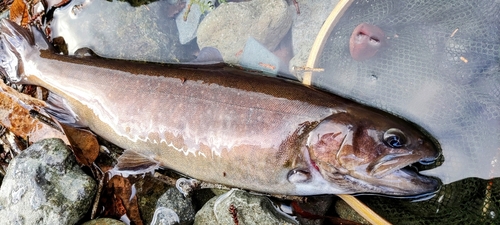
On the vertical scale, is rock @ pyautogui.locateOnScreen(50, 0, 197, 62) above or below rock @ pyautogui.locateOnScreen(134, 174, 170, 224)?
above

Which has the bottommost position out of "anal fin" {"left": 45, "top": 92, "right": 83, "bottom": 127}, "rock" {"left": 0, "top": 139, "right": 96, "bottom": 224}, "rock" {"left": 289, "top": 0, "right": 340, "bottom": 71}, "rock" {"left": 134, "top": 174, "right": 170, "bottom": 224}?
"rock" {"left": 0, "top": 139, "right": 96, "bottom": 224}

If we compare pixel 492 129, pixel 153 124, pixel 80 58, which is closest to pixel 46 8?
pixel 80 58

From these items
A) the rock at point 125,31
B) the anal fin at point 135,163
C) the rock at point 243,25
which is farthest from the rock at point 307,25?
the anal fin at point 135,163

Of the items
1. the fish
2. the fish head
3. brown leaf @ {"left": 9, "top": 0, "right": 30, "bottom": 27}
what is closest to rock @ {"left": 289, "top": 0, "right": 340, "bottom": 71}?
the fish

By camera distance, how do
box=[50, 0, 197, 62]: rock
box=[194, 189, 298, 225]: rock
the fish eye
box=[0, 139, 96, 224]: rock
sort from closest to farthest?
the fish eye
box=[194, 189, 298, 225]: rock
box=[0, 139, 96, 224]: rock
box=[50, 0, 197, 62]: rock

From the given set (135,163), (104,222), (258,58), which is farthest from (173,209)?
(258,58)

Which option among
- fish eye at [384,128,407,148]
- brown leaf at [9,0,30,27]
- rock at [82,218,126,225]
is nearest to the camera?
fish eye at [384,128,407,148]

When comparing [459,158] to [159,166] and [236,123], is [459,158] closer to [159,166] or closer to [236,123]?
[236,123]

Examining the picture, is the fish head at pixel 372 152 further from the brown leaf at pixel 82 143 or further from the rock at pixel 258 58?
the brown leaf at pixel 82 143

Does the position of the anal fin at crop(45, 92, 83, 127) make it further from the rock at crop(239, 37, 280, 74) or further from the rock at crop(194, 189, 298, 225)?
the rock at crop(239, 37, 280, 74)
